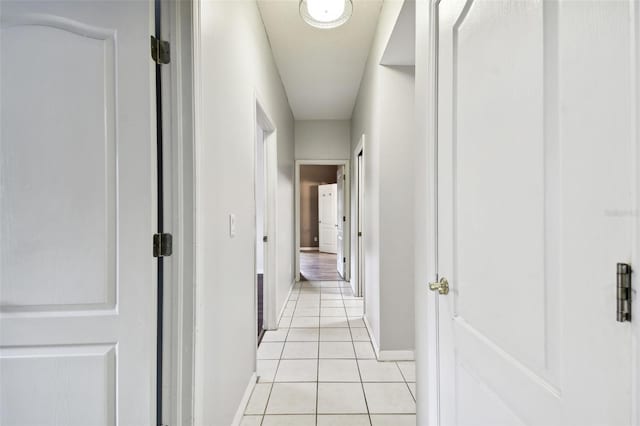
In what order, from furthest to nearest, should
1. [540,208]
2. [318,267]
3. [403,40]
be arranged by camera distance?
[318,267]
[403,40]
[540,208]

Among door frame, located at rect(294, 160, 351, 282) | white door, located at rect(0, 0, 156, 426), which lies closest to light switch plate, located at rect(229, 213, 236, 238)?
white door, located at rect(0, 0, 156, 426)

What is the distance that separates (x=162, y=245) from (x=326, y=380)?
1.62 m

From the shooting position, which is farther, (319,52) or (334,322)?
(334,322)

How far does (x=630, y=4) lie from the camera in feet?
1.47

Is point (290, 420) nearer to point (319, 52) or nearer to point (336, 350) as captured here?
point (336, 350)

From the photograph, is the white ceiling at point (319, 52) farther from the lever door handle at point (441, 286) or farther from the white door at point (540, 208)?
the lever door handle at point (441, 286)

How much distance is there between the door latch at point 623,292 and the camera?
450mm

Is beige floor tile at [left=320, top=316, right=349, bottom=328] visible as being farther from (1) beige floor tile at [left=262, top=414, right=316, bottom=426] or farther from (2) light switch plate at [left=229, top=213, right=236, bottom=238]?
(2) light switch plate at [left=229, top=213, right=236, bottom=238]

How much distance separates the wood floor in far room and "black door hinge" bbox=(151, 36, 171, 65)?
4.70 m

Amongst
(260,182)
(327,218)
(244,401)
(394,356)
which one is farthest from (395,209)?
(327,218)

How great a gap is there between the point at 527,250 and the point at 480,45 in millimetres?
569

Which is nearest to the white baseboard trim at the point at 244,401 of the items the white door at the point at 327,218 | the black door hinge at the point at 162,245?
the black door hinge at the point at 162,245

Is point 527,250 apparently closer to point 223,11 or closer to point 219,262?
point 219,262

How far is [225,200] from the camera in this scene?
1.63 meters
